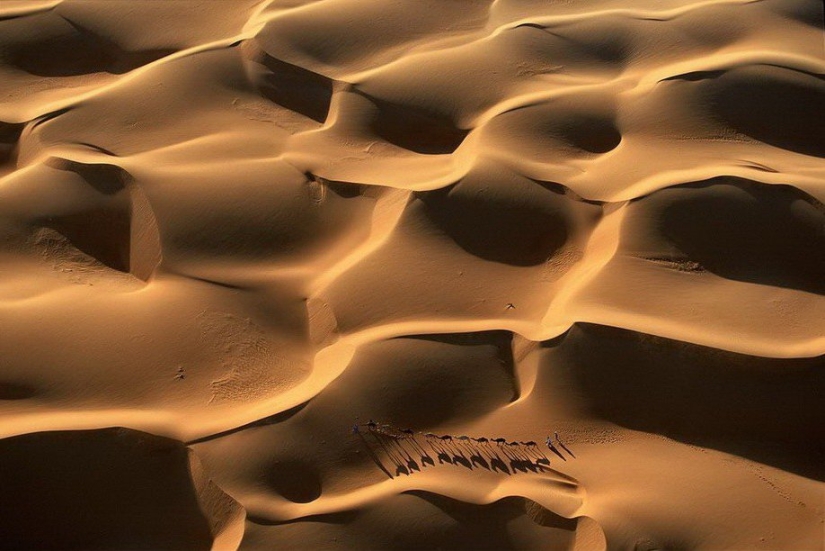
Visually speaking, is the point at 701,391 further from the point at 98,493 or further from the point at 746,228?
the point at 98,493

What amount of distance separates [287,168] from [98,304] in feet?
1.76

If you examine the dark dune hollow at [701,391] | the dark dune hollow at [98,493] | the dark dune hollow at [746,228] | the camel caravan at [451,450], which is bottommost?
the dark dune hollow at [98,493]

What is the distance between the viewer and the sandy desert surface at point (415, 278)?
57.3 inches

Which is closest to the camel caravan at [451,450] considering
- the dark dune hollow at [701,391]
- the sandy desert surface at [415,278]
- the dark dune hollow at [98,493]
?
the sandy desert surface at [415,278]

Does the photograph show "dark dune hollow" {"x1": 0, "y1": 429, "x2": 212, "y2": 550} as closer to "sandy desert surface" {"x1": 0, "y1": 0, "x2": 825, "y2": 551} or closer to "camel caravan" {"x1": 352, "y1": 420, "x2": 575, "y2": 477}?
"sandy desert surface" {"x1": 0, "y1": 0, "x2": 825, "y2": 551}

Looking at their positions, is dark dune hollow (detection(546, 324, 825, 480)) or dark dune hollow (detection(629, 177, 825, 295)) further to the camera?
dark dune hollow (detection(629, 177, 825, 295))

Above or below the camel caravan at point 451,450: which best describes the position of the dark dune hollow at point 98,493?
below

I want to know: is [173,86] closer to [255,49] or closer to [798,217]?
[255,49]

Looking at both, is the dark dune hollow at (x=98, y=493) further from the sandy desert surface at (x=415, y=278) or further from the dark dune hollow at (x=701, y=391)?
the dark dune hollow at (x=701, y=391)

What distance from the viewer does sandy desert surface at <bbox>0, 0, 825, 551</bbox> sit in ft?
4.77

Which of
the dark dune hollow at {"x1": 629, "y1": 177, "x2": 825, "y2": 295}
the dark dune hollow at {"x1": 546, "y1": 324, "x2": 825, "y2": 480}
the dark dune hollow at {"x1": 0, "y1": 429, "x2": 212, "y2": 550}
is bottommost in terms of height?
the dark dune hollow at {"x1": 0, "y1": 429, "x2": 212, "y2": 550}

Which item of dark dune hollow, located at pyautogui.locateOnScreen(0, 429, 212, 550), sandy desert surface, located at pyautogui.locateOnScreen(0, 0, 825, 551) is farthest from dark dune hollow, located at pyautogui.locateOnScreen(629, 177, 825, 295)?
dark dune hollow, located at pyautogui.locateOnScreen(0, 429, 212, 550)

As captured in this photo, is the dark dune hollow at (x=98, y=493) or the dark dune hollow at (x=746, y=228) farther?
the dark dune hollow at (x=746, y=228)

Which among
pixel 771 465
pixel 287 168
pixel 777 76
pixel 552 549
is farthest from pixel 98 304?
pixel 777 76
